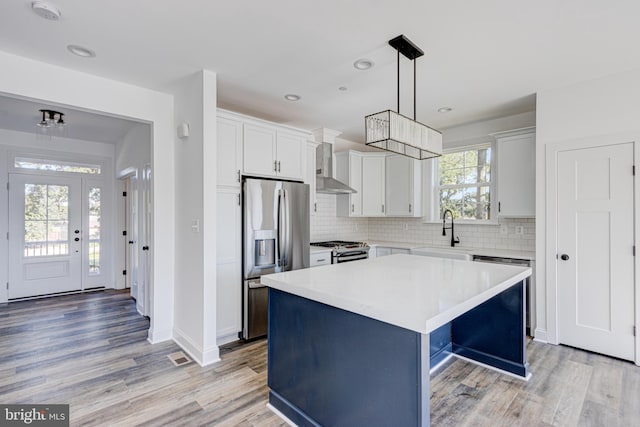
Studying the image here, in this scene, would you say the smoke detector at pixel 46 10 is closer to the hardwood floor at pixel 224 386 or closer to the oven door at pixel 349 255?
the hardwood floor at pixel 224 386

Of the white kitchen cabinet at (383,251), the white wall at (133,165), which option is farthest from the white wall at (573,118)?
the white wall at (133,165)

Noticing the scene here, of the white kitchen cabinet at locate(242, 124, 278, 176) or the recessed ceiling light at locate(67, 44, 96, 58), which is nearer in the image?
the recessed ceiling light at locate(67, 44, 96, 58)

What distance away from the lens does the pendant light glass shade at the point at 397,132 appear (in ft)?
6.84

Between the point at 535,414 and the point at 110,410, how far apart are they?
2821 millimetres

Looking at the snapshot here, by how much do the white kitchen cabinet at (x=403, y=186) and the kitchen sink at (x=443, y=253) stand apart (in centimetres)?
66

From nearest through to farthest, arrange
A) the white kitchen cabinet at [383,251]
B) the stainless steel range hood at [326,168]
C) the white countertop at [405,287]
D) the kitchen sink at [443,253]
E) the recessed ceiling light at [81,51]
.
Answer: the white countertop at [405,287]
the recessed ceiling light at [81,51]
the kitchen sink at [443,253]
the stainless steel range hood at [326,168]
the white kitchen cabinet at [383,251]

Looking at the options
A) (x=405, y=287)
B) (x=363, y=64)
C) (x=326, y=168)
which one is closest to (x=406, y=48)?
(x=363, y=64)

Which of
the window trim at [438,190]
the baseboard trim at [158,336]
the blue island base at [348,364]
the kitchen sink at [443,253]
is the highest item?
the window trim at [438,190]

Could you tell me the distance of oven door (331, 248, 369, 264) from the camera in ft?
13.8

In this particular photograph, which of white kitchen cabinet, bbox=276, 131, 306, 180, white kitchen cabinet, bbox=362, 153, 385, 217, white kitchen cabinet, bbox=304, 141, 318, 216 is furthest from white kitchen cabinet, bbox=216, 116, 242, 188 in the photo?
white kitchen cabinet, bbox=362, 153, 385, 217

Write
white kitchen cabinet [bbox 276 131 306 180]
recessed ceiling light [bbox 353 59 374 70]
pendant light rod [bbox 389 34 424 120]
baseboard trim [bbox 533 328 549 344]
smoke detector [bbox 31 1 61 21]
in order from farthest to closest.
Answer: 1. white kitchen cabinet [bbox 276 131 306 180]
2. baseboard trim [bbox 533 328 549 344]
3. recessed ceiling light [bbox 353 59 374 70]
4. pendant light rod [bbox 389 34 424 120]
5. smoke detector [bbox 31 1 61 21]

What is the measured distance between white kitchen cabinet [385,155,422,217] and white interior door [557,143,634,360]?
1870 millimetres

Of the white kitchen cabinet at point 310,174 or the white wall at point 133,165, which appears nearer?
the white kitchen cabinet at point 310,174

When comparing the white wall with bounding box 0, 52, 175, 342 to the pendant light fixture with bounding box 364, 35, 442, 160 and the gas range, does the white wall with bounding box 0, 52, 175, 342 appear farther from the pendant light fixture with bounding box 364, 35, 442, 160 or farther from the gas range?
the pendant light fixture with bounding box 364, 35, 442, 160
